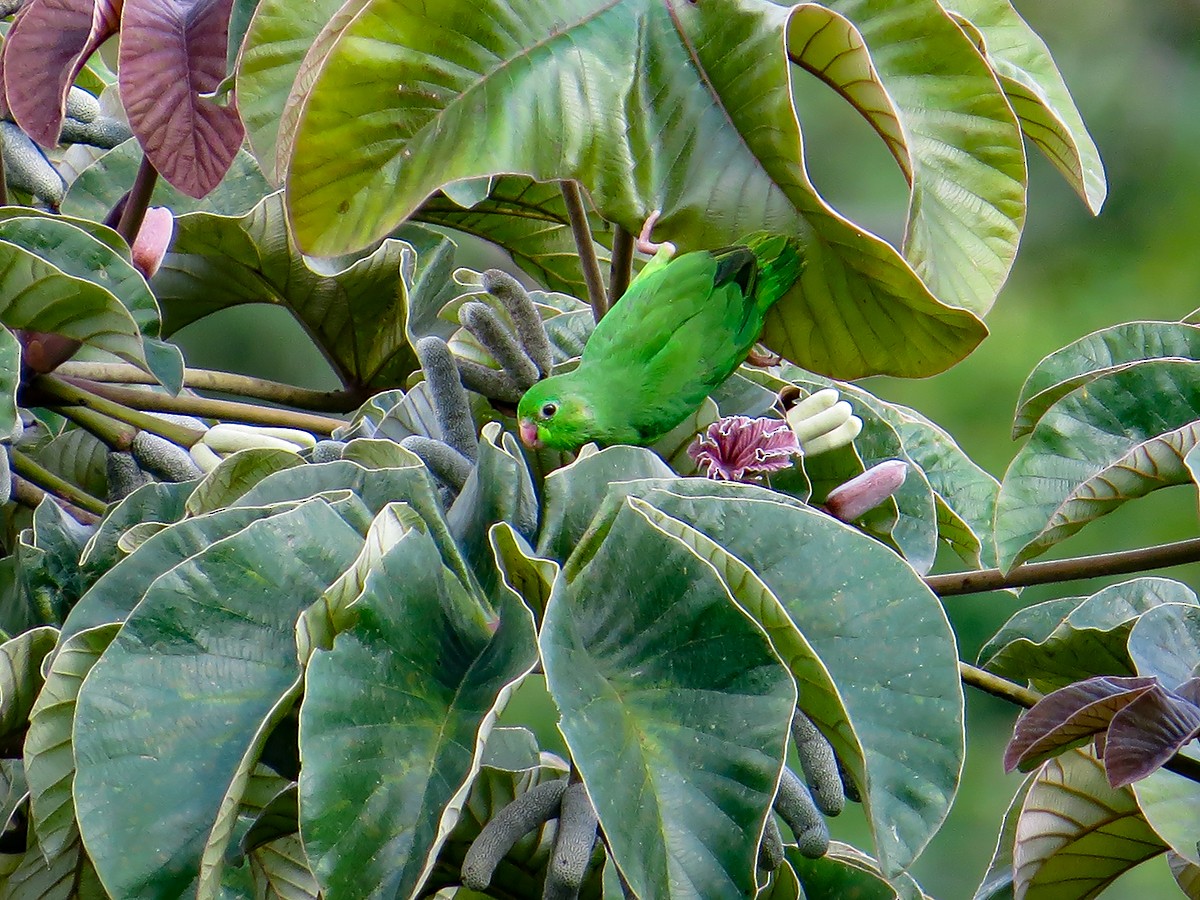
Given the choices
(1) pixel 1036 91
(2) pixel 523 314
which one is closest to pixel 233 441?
(2) pixel 523 314

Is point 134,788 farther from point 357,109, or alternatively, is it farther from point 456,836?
point 357,109

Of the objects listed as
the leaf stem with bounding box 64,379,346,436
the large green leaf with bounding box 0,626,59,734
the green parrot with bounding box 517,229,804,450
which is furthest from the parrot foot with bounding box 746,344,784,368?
the large green leaf with bounding box 0,626,59,734

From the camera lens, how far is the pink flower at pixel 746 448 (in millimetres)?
644

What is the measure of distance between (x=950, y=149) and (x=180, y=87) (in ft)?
1.39

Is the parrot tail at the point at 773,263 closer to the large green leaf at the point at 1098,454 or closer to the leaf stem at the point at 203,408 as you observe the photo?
the large green leaf at the point at 1098,454

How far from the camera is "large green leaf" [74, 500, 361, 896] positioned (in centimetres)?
44

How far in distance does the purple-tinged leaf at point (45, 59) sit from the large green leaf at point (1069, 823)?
27.0 inches

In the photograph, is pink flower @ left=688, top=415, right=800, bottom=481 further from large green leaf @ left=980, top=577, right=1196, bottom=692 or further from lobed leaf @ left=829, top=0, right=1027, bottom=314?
large green leaf @ left=980, top=577, right=1196, bottom=692

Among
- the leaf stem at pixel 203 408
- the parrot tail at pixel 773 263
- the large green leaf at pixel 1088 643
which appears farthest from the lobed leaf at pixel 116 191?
the large green leaf at pixel 1088 643

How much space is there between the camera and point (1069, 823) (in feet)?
2.34

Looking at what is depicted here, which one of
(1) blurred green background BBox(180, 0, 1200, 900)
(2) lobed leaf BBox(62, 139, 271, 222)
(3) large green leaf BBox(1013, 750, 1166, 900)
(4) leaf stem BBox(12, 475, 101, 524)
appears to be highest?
(2) lobed leaf BBox(62, 139, 271, 222)

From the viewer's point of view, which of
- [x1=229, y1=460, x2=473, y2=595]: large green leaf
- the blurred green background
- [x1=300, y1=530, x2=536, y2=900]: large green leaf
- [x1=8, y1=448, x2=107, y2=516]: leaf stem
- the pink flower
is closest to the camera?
[x1=300, y1=530, x2=536, y2=900]: large green leaf

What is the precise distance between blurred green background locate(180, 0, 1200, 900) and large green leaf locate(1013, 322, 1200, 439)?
1991 millimetres

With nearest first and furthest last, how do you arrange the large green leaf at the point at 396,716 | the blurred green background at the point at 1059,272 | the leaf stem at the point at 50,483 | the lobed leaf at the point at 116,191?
the large green leaf at the point at 396,716 → the leaf stem at the point at 50,483 → the lobed leaf at the point at 116,191 → the blurred green background at the point at 1059,272
